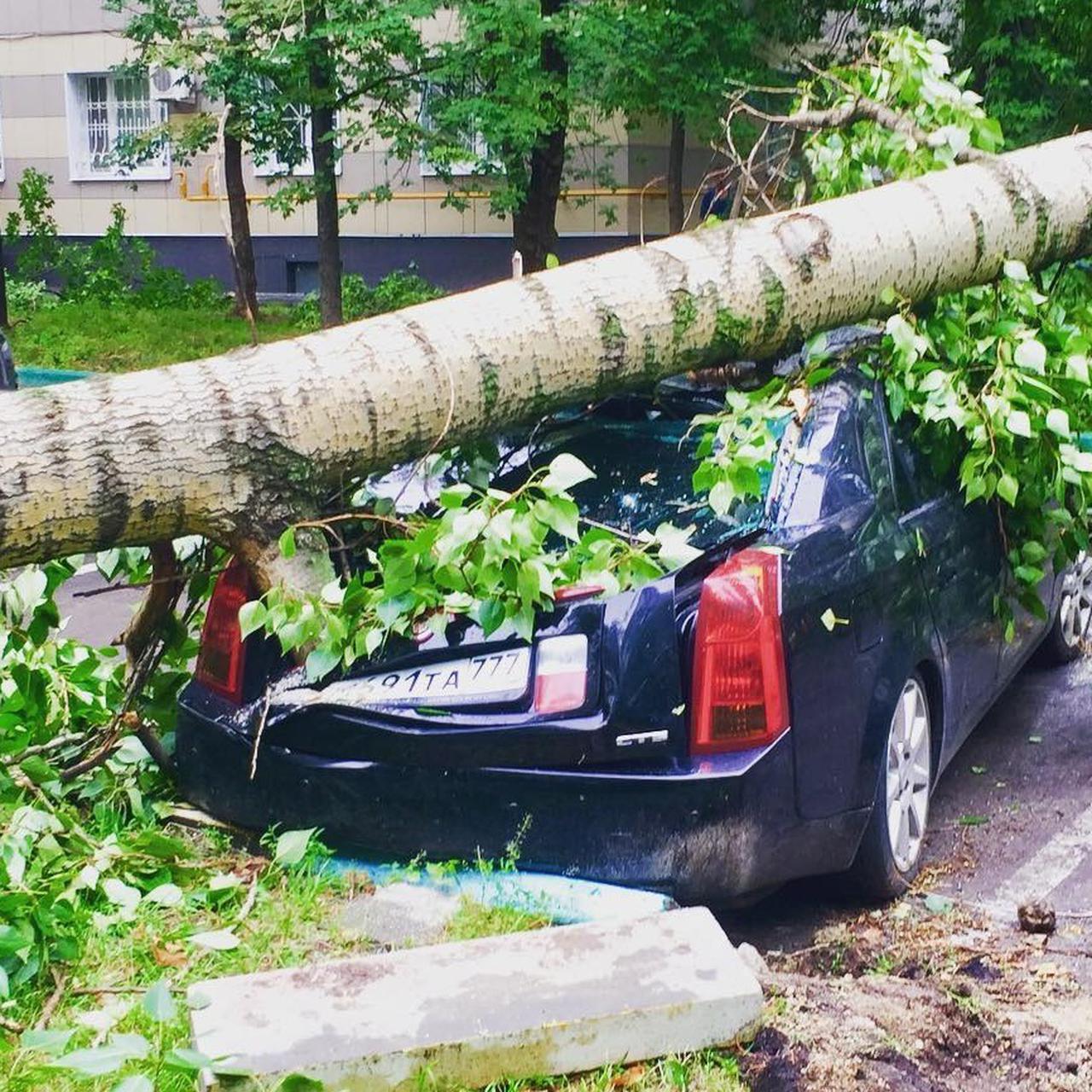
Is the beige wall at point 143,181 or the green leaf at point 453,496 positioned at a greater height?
the beige wall at point 143,181

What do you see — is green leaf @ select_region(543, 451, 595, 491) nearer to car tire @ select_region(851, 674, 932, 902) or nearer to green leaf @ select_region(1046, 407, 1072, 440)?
car tire @ select_region(851, 674, 932, 902)

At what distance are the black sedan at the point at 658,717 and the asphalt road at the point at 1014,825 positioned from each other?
0.26 metres

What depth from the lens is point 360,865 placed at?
378cm

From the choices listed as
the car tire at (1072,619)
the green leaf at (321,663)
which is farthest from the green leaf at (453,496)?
the car tire at (1072,619)

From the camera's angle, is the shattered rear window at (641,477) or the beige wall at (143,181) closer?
the shattered rear window at (641,477)

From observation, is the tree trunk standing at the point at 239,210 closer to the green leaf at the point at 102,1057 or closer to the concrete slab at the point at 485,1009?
the concrete slab at the point at 485,1009

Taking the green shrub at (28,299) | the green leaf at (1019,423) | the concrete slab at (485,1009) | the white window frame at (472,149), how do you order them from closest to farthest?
the concrete slab at (485,1009), the green leaf at (1019,423), the white window frame at (472,149), the green shrub at (28,299)

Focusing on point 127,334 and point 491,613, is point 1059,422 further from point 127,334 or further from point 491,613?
point 127,334

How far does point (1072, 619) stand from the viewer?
6340 millimetres

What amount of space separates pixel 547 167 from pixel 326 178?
235 cm

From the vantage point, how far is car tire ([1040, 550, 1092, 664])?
6.21 meters

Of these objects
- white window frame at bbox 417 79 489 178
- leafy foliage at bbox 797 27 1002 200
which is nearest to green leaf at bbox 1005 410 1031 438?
leafy foliage at bbox 797 27 1002 200

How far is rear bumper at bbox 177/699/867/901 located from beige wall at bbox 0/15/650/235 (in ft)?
55.1

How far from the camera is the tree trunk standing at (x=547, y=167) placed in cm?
1359
